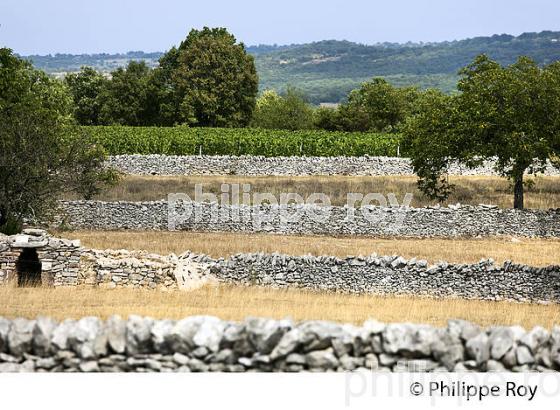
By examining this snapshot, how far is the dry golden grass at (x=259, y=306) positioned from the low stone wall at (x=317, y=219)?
55.7 ft

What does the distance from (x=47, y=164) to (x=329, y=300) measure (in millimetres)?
15013

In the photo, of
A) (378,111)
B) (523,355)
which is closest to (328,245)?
(523,355)

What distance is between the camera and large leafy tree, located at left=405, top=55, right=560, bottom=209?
47188mm

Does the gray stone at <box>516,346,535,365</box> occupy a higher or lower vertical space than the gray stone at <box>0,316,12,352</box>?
lower

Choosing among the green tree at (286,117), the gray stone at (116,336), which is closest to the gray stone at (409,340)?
the gray stone at (116,336)

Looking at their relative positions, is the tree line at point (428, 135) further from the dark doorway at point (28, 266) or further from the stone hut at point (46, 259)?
the stone hut at point (46, 259)

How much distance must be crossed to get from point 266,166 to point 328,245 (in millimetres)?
36001

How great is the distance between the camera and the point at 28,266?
29031 millimetres

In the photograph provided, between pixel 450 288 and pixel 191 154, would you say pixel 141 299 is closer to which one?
pixel 450 288

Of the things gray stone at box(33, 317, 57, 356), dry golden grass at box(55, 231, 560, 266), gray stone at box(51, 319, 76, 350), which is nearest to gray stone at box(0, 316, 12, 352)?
gray stone at box(33, 317, 57, 356)

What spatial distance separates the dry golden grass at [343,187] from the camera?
56188 mm

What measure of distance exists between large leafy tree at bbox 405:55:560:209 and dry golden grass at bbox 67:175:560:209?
4790 millimetres

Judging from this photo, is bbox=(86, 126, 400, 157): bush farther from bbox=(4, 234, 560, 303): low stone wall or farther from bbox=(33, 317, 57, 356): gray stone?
bbox=(33, 317, 57, 356): gray stone

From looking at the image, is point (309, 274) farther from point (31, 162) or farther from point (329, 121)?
point (329, 121)
